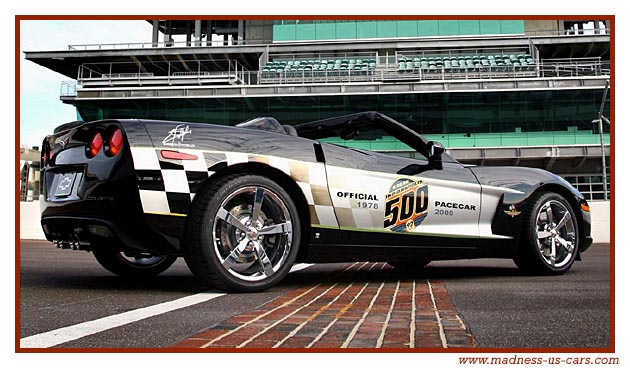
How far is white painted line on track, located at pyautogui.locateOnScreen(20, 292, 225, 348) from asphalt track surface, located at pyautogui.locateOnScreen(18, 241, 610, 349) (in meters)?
0.01

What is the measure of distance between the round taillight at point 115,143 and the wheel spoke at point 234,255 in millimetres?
817

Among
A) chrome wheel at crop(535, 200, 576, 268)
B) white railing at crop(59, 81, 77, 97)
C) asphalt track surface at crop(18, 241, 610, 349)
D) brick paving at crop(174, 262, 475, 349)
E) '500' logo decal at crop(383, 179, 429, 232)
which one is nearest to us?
brick paving at crop(174, 262, 475, 349)

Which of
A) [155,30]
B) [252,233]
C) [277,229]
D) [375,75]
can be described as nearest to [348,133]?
[277,229]

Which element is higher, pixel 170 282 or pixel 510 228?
pixel 510 228

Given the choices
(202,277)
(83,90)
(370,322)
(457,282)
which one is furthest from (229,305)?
(83,90)

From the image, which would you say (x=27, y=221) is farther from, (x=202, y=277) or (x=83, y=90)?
(x=83, y=90)

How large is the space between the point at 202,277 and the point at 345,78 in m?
25.0

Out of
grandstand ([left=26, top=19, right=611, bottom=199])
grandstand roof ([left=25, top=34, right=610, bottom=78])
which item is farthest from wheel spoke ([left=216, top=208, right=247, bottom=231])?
grandstand roof ([left=25, top=34, right=610, bottom=78])

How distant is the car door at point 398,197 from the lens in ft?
11.6

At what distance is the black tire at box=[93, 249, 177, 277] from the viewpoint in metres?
4.23

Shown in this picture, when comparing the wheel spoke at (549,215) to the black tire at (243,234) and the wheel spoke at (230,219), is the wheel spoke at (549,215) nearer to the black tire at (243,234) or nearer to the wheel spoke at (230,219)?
→ the black tire at (243,234)

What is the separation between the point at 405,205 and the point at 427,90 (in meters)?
23.7

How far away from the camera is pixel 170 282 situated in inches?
158

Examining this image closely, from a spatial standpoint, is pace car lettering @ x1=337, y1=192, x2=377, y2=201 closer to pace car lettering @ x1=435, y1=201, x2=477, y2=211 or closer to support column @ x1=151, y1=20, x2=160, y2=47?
pace car lettering @ x1=435, y1=201, x2=477, y2=211
